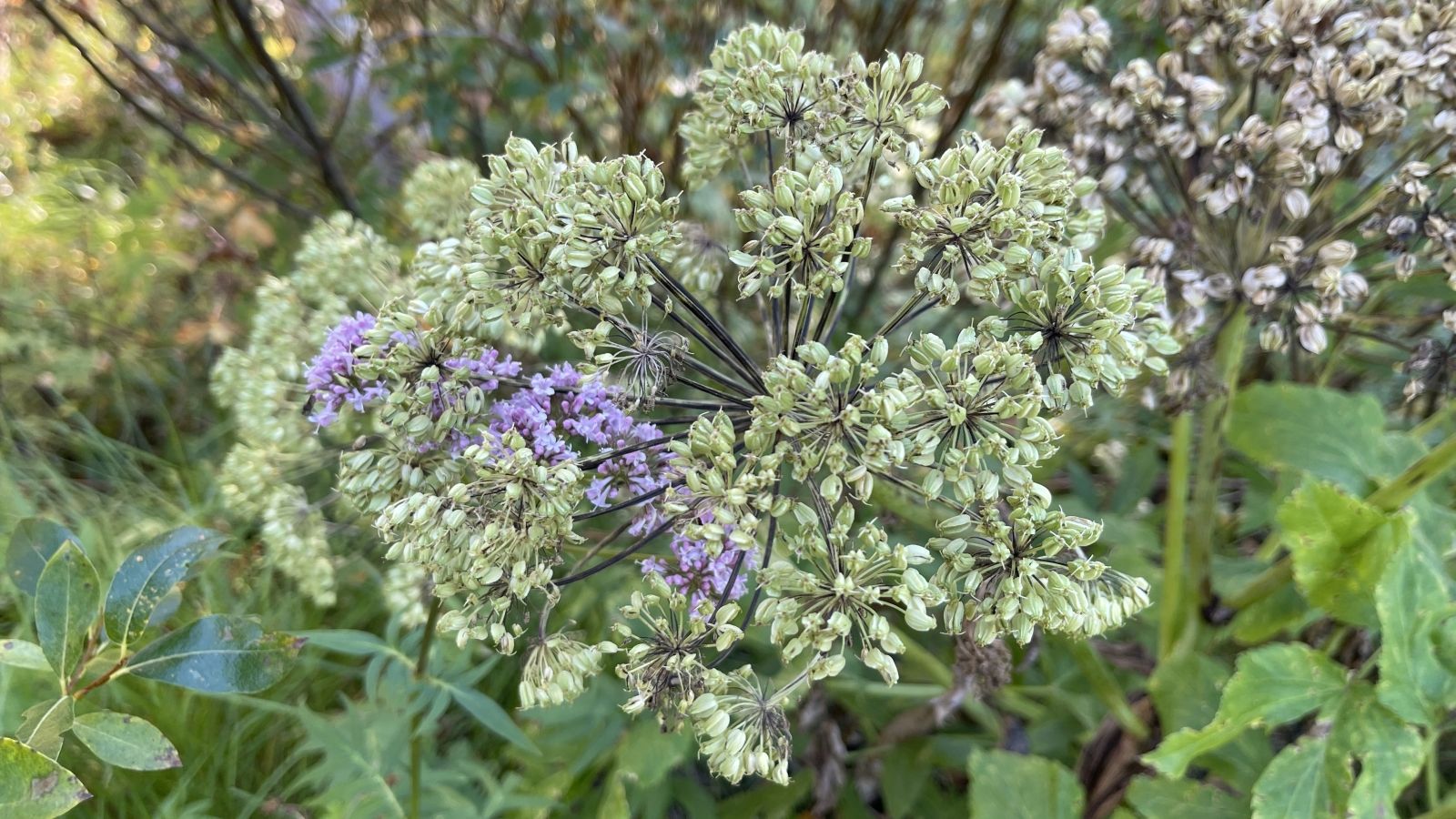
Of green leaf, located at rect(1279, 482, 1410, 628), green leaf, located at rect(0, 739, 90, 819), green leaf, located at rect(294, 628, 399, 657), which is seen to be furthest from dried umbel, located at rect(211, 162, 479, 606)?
green leaf, located at rect(1279, 482, 1410, 628)

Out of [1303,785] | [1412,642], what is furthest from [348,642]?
[1412,642]

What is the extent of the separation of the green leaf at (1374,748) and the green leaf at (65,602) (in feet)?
6.65

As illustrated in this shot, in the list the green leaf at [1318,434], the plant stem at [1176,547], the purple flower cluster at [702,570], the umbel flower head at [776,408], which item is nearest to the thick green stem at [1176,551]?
the plant stem at [1176,547]

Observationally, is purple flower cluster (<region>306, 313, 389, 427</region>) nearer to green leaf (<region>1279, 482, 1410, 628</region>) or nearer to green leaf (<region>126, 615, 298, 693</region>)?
green leaf (<region>126, 615, 298, 693</region>)

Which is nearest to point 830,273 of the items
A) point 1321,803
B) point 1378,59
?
point 1378,59

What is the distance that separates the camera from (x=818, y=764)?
204 centimetres

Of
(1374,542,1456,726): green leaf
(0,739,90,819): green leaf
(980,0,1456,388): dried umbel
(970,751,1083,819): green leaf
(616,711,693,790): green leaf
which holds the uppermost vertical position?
(980,0,1456,388): dried umbel

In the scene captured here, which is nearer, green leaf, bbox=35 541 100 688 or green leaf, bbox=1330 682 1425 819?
green leaf, bbox=35 541 100 688

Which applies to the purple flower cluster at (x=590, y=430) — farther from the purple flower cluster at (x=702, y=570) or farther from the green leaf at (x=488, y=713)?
the green leaf at (x=488, y=713)

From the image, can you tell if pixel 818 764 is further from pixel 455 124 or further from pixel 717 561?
pixel 455 124

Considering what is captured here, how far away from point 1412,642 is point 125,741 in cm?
208

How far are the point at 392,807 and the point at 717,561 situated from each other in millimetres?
1042

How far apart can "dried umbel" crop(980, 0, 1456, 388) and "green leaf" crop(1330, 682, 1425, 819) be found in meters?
0.66

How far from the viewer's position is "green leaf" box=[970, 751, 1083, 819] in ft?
5.60
